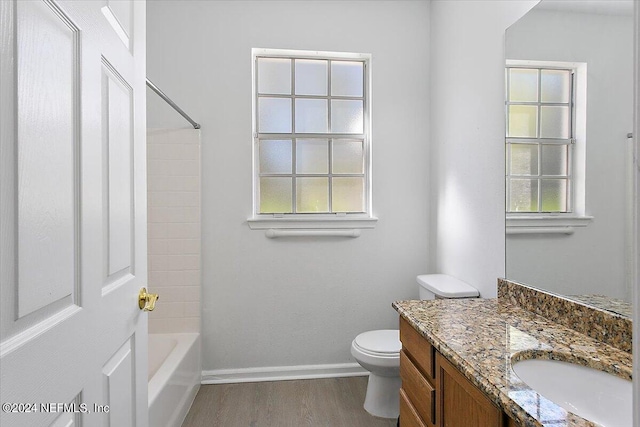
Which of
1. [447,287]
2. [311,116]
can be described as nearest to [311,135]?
[311,116]

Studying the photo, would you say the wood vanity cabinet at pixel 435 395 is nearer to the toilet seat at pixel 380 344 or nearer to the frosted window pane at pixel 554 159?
the toilet seat at pixel 380 344

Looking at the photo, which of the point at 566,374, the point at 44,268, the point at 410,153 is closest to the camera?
the point at 44,268

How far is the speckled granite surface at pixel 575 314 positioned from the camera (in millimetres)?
1050

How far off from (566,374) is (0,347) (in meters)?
1.26

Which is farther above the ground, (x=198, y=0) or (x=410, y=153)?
(x=198, y=0)

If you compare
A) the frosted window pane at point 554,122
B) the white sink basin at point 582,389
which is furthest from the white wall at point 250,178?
the white sink basin at point 582,389

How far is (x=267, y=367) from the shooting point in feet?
8.20

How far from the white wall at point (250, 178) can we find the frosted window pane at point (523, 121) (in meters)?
1.02

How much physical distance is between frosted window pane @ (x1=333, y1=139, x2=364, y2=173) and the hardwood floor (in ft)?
5.00

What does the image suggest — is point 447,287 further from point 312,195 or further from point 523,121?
point 312,195

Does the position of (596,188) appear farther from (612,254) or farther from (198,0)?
(198,0)

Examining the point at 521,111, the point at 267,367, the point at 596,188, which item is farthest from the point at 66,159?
the point at 267,367

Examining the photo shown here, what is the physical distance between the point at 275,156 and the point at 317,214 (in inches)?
20.8

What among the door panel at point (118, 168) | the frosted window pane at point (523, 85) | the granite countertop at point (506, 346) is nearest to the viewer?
the granite countertop at point (506, 346)
